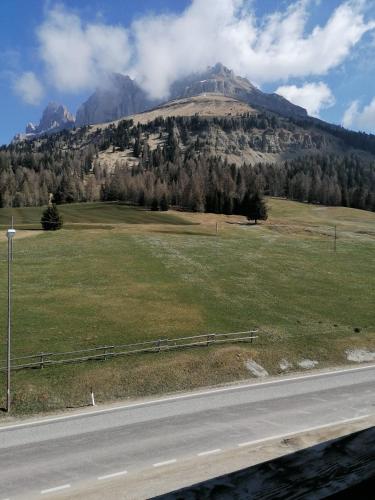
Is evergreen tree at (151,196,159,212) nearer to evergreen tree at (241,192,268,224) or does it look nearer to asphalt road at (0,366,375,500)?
evergreen tree at (241,192,268,224)

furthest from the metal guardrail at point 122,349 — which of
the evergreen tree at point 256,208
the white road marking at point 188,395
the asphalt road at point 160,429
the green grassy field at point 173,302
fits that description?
the evergreen tree at point 256,208

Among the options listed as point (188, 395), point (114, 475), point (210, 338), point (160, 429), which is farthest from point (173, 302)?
point (114, 475)

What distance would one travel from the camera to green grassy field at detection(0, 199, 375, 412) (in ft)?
112

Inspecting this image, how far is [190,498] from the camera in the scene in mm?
3238

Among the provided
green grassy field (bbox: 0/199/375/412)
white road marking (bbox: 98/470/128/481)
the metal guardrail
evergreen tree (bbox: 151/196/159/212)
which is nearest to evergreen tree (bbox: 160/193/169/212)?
evergreen tree (bbox: 151/196/159/212)

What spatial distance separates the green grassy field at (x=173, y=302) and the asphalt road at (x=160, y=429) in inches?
132

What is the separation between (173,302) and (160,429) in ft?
88.6

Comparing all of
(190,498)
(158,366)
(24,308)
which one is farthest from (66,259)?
(190,498)

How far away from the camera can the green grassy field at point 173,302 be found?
34.2 meters

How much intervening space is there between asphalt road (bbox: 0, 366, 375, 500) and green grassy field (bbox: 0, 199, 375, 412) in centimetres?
335

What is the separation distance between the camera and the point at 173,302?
5188cm

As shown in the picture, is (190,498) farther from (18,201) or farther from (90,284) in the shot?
(18,201)

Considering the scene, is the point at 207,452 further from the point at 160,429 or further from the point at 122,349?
the point at 122,349

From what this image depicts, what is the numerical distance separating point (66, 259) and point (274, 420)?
2071 inches
